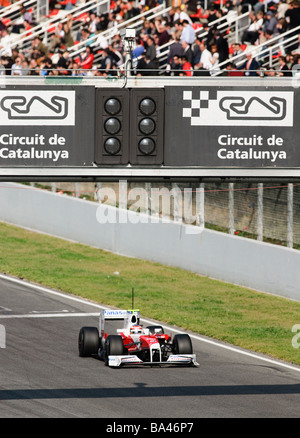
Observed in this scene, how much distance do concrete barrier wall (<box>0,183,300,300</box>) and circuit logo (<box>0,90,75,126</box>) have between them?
1082 cm

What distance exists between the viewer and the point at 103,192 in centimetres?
3114

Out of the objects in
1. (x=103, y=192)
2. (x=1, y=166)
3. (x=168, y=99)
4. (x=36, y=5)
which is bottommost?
(x=103, y=192)

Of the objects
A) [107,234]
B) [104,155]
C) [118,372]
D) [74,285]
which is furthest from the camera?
[107,234]

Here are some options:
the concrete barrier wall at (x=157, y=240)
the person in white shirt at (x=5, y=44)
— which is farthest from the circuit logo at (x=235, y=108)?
the person in white shirt at (x=5, y=44)

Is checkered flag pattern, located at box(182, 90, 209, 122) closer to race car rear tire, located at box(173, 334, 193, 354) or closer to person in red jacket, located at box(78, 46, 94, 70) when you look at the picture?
race car rear tire, located at box(173, 334, 193, 354)

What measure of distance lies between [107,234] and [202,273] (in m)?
3.79

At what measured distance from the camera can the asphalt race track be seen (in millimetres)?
15938

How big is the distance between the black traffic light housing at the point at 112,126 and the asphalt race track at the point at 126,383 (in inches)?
147

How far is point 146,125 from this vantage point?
51.0 feet

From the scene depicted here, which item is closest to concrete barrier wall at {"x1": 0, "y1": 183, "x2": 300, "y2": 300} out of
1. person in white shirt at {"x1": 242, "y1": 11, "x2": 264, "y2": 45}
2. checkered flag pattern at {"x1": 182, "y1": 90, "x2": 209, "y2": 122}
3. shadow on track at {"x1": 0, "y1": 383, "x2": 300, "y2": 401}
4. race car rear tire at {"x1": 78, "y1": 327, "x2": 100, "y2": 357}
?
person in white shirt at {"x1": 242, "y1": 11, "x2": 264, "y2": 45}

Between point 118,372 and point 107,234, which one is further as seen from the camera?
point 107,234

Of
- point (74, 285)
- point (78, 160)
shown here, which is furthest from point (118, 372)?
point (74, 285)

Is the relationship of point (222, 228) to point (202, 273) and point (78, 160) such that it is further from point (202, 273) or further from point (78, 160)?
point (78, 160)

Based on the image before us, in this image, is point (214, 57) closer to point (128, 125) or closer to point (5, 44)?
point (5, 44)
